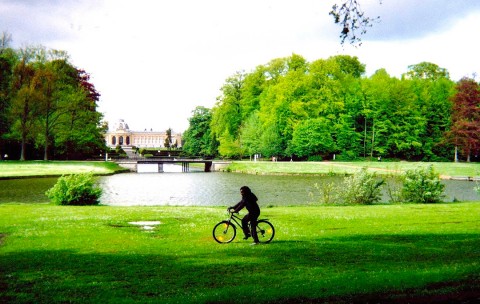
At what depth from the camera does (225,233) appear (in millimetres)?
11562

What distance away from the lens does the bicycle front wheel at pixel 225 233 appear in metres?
11.5

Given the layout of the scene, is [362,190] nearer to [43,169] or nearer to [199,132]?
[43,169]

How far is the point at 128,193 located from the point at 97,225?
21.2 m

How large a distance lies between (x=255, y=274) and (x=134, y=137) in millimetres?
188382

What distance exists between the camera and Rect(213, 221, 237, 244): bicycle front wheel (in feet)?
37.7

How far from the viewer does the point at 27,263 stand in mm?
9109

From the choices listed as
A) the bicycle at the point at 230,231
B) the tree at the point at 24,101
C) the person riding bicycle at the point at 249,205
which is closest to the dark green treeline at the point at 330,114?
the tree at the point at 24,101

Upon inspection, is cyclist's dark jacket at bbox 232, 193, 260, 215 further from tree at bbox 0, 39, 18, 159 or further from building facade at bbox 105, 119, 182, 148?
building facade at bbox 105, 119, 182, 148

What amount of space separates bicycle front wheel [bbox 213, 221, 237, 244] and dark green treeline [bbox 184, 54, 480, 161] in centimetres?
5826

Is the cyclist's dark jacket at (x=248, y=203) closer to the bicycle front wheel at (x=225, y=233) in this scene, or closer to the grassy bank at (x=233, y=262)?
the bicycle front wheel at (x=225, y=233)

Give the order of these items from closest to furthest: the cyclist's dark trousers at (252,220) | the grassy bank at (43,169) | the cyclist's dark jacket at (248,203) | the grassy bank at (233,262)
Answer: the grassy bank at (233,262), the cyclist's dark jacket at (248,203), the cyclist's dark trousers at (252,220), the grassy bank at (43,169)

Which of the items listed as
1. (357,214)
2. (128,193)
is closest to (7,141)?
(128,193)

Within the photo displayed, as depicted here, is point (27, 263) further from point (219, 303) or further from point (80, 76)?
point (80, 76)

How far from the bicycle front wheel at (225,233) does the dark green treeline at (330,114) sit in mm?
58263
